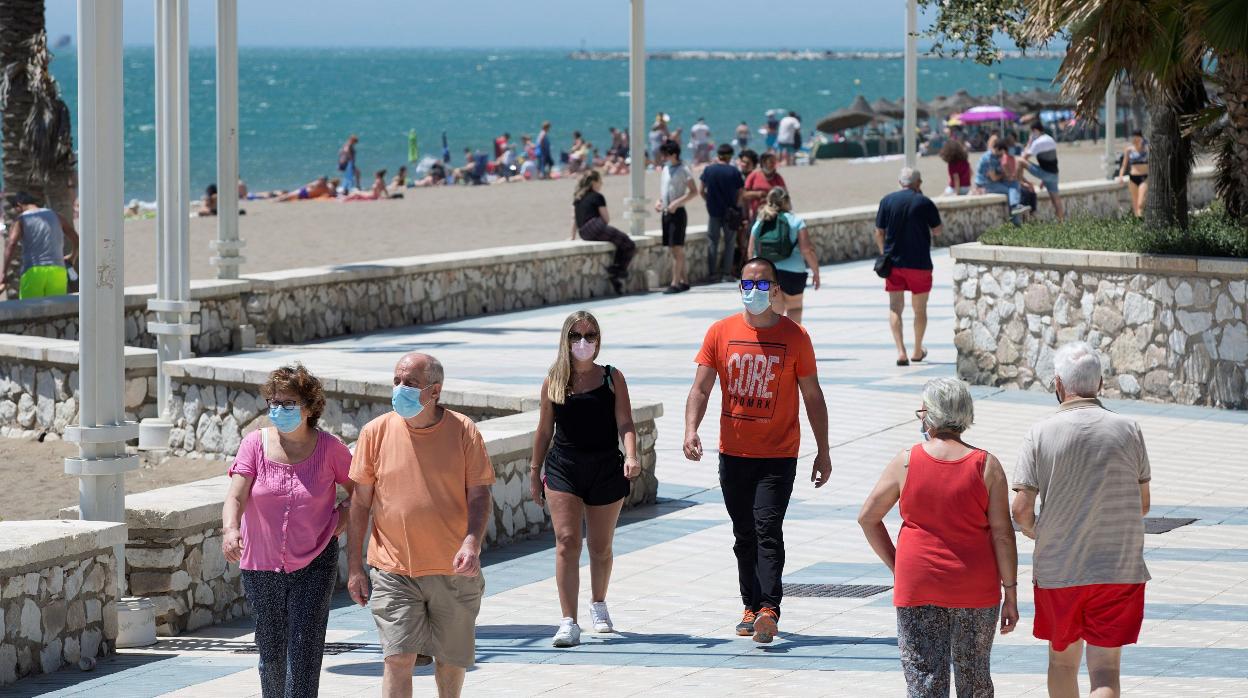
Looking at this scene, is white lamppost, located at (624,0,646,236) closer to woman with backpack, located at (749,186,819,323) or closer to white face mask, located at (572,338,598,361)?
Answer: woman with backpack, located at (749,186,819,323)

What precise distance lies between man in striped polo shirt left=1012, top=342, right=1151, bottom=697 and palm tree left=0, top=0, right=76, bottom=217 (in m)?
14.1

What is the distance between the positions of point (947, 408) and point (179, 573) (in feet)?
12.8

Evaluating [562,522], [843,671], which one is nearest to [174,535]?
[562,522]

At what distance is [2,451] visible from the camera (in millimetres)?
13664

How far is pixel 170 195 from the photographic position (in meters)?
13.3

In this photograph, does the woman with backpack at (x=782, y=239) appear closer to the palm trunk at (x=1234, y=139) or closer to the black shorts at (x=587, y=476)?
the palm trunk at (x=1234, y=139)

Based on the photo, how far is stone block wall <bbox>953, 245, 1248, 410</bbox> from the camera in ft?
44.2

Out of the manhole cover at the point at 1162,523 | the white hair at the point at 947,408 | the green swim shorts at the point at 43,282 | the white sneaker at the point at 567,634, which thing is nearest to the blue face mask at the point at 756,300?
the white sneaker at the point at 567,634

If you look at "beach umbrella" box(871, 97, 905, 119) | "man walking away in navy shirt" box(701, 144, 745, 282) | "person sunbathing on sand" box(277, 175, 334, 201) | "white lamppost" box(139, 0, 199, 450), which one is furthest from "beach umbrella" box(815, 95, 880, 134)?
"white lamppost" box(139, 0, 199, 450)

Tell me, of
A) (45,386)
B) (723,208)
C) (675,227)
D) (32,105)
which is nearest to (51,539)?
(45,386)

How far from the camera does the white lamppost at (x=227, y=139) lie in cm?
1570

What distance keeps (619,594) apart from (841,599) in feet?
3.42

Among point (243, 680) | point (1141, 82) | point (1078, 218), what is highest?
point (1141, 82)

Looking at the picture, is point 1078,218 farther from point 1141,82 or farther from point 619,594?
point 619,594
